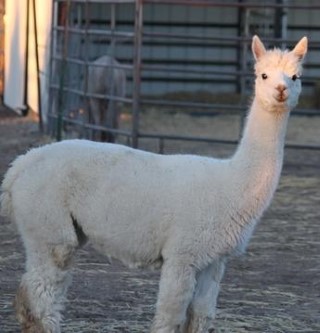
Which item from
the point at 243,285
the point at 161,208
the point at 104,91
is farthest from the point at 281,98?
the point at 104,91

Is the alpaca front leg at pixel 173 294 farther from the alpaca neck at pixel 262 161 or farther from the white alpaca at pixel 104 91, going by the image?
the white alpaca at pixel 104 91

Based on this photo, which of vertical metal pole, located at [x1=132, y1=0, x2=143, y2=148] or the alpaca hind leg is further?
vertical metal pole, located at [x1=132, y1=0, x2=143, y2=148]

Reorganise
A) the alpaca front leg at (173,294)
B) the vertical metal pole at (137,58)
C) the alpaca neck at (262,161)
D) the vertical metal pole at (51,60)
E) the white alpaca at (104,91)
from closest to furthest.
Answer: the alpaca front leg at (173,294) < the alpaca neck at (262,161) < the vertical metal pole at (137,58) < the white alpaca at (104,91) < the vertical metal pole at (51,60)

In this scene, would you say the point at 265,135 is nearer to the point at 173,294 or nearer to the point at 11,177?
the point at 173,294

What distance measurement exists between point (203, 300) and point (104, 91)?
7487mm

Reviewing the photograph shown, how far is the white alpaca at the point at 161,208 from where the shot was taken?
4805 mm

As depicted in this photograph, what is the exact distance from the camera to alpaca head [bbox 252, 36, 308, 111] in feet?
15.8

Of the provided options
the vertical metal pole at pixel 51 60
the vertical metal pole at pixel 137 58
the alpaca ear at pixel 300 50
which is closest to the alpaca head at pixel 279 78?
the alpaca ear at pixel 300 50

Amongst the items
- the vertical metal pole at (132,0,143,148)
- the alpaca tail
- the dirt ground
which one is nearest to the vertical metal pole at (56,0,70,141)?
the vertical metal pole at (132,0,143,148)

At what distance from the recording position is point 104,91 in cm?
1229

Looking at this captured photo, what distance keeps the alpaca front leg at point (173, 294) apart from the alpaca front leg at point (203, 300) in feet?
0.52

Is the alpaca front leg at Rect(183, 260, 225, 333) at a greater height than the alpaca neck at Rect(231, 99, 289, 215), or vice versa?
the alpaca neck at Rect(231, 99, 289, 215)

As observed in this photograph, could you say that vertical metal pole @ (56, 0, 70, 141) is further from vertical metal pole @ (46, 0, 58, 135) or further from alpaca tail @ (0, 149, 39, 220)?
alpaca tail @ (0, 149, 39, 220)

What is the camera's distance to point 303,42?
504 cm
